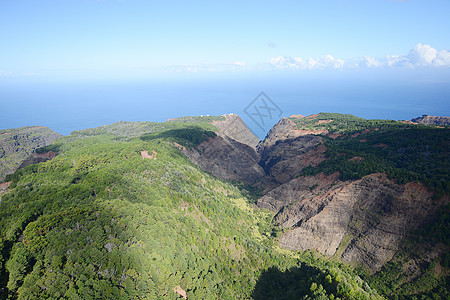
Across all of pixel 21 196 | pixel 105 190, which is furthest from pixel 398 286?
pixel 21 196

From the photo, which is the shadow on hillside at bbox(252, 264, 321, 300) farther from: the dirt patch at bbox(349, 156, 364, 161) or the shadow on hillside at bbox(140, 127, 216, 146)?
the shadow on hillside at bbox(140, 127, 216, 146)

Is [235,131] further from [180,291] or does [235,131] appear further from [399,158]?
[180,291]

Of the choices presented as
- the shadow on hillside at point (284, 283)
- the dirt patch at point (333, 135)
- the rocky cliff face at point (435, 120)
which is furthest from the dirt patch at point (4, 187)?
the rocky cliff face at point (435, 120)

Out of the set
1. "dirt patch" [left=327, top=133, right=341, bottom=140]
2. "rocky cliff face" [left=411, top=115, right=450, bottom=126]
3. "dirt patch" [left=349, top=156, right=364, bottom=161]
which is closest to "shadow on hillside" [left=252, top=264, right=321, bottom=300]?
"dirt patch" [left=349, top=156, right=364, bottom=161]

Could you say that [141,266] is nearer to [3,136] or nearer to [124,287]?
[124,287]

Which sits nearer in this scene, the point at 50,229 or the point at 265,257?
the point at 50,229

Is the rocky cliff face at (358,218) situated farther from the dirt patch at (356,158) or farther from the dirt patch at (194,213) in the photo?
the dirt patch at (194,213)

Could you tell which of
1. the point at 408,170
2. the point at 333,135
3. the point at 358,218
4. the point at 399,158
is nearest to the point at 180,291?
the point at 358,218
